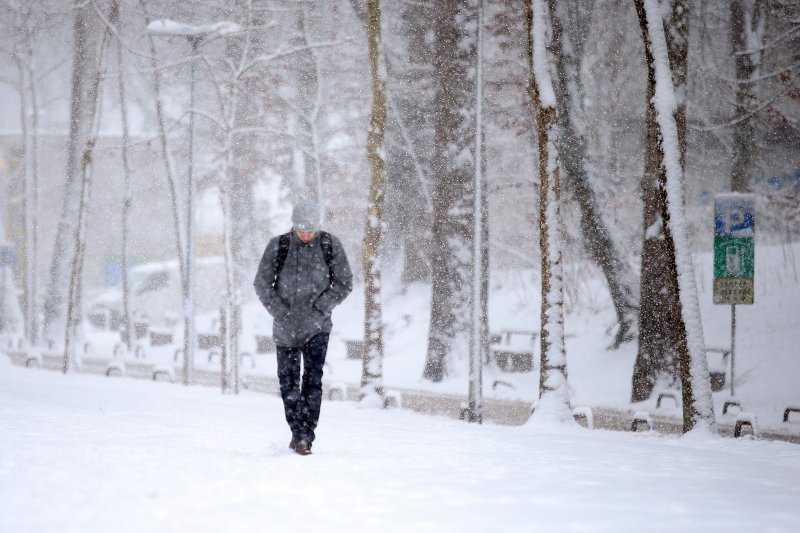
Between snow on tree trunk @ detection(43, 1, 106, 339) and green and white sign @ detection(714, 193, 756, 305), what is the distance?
65.3 feet

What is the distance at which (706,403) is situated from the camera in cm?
1244

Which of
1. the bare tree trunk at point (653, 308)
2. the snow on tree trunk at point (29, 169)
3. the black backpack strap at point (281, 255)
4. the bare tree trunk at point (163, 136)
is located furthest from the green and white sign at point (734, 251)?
the snow on tree trunk at point (29, 169)

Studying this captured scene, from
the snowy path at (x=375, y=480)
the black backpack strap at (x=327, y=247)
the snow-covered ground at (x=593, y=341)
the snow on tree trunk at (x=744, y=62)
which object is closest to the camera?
the snowy path at (x=375, y=480)

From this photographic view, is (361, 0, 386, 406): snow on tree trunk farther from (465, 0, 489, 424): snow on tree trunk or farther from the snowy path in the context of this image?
the snowy path

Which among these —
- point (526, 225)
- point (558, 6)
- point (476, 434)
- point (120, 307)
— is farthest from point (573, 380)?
point (120, 307)

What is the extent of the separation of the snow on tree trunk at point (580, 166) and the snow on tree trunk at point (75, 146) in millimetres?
15620

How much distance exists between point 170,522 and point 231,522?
314 mm

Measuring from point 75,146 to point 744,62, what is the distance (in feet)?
67.5

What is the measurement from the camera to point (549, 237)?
13742 mm

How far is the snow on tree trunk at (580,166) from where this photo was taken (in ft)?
68.0

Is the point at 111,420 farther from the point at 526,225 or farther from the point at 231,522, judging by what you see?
the point at 526,225

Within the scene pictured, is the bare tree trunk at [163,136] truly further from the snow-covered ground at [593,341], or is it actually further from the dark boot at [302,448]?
the dark boot at [302,448]

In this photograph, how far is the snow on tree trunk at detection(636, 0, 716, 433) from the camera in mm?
12414

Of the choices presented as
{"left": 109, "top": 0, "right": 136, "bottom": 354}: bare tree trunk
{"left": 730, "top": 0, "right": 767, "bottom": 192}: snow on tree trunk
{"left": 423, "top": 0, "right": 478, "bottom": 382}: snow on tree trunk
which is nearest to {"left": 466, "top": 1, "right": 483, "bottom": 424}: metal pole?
{"left": 423, "top": 0, "right": 478, "bottom": 382}: snow on tree trunk
